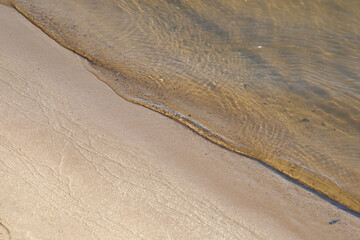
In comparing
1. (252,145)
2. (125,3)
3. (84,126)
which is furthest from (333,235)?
(125,3)

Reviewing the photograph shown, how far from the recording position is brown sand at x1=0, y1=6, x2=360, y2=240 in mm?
2756

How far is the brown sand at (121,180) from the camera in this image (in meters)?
2.76

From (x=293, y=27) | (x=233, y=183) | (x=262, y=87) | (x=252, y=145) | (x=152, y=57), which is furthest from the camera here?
(x=293, y=27)

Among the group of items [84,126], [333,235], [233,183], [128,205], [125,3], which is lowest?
[333,235]

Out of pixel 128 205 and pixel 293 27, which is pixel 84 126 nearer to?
pixel 128 205

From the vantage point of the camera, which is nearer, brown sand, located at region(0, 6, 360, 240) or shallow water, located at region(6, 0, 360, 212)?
brown sand, located at region(0, 6, 360, 240)

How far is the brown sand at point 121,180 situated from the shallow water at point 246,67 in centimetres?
34

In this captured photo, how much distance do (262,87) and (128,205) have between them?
2731 mm

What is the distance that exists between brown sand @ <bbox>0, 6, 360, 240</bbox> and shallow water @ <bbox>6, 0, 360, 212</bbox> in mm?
337

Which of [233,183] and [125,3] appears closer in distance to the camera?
[233,183]

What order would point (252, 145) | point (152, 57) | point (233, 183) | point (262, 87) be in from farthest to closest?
1. point (152, 57)
2. point (262, 87)
3. point (252, 145)
4. point (233, 183)

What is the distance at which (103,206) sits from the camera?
2848mm

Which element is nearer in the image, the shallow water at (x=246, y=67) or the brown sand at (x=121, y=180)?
the brown sand at (x=121, y=180)

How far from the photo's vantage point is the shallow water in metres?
3.97
